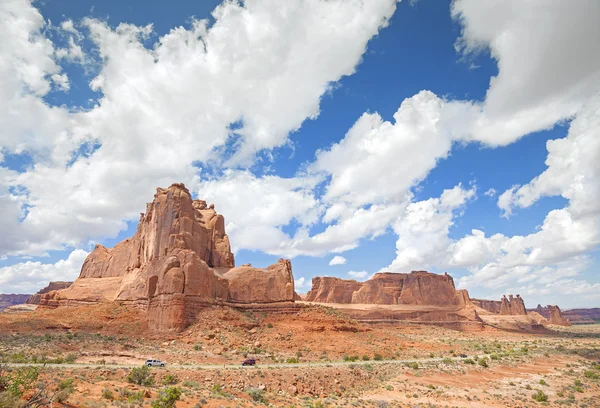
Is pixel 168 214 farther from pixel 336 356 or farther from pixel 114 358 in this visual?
pixel 336 356

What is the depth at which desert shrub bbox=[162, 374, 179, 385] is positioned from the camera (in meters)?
25.8

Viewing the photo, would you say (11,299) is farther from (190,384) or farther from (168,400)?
(168,400)

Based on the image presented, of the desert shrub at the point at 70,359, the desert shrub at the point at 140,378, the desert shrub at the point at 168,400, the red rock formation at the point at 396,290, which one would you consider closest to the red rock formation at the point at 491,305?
the red rock formation at the point at 396,290

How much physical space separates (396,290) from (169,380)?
119401 mm

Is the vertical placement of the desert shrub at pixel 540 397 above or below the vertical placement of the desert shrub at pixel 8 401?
below

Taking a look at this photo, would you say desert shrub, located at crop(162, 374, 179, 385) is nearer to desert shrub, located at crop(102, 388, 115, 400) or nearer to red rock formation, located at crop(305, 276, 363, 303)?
desert shrub, located at crop(102, 388, 115, 400)

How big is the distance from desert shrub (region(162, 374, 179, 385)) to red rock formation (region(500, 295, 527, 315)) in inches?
7073

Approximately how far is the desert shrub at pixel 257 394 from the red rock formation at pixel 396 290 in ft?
370

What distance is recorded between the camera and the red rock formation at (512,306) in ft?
562

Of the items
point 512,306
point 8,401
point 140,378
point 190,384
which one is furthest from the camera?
point 512,306

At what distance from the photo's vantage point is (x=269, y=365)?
35.8m

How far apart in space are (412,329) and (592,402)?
7665cm

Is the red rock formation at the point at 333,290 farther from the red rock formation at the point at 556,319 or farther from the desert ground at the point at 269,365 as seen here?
the red rock formation at the point at 556,319

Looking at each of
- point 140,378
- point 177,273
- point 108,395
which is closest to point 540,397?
point 140,378
